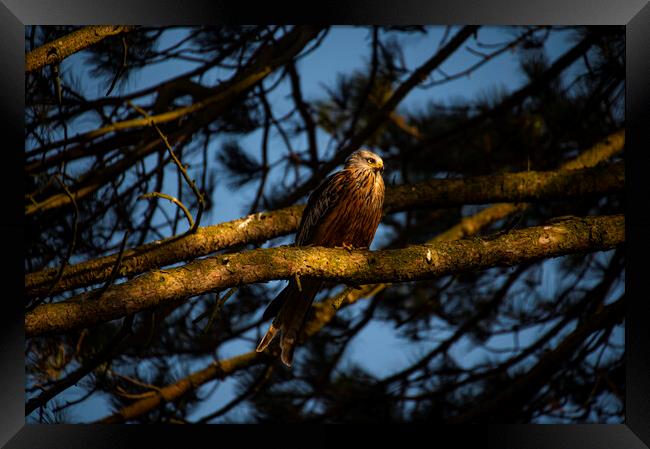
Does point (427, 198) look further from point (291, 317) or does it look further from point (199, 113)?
point (199, 113)

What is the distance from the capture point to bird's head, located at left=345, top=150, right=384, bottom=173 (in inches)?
124

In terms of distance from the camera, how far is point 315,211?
2.87 metres

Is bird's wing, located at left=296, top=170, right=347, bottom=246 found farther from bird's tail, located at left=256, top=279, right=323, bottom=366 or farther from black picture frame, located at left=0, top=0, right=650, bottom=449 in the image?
black picture frame, located at left=0, top=0, right=650, bottom=449

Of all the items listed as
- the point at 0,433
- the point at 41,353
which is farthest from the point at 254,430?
the point at 41,353

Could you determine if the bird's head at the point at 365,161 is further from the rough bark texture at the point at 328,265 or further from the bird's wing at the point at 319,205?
the rough bark texture at the point at 328,265

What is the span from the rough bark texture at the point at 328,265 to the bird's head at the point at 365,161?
943 mm

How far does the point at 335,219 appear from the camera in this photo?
115 inches

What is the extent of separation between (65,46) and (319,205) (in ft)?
3.85

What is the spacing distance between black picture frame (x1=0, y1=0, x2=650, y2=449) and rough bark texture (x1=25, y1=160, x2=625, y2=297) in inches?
11.0

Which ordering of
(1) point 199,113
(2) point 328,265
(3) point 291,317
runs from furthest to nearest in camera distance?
1. (1) point 199,113
2. (3) point 291,317
3. (2) point 328,265

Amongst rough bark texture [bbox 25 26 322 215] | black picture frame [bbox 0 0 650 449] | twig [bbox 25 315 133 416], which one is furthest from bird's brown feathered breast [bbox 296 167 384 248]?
twig [bbox 25 315 133 416]
